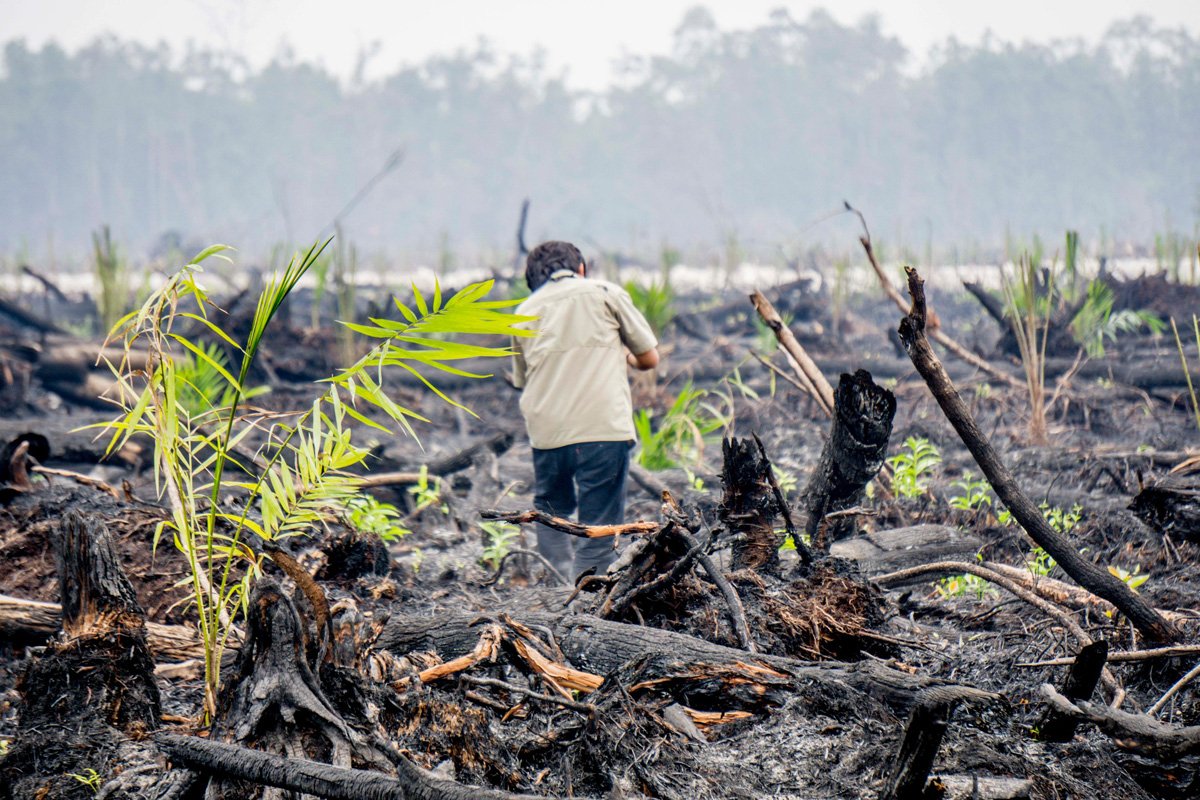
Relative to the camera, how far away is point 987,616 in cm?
291

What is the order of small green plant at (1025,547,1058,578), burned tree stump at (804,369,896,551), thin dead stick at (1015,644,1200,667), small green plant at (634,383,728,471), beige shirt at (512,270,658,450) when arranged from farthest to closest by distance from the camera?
small green plant at (634,383,728,471), beige shirt at (512,270,658,450), small green plant at (1025,547,1058,578), burned tree stump at (804,369,896,551), thin dead stick at (1015,644,1200,667)

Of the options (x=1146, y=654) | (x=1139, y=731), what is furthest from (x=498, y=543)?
(x=1139, y=731)

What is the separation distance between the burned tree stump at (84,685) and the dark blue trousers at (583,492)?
1937 millimetres

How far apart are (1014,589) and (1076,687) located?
25.7 inches

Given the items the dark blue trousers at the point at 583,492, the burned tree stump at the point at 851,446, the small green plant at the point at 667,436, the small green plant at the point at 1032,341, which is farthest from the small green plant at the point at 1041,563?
the small green plant at the point at 667,436

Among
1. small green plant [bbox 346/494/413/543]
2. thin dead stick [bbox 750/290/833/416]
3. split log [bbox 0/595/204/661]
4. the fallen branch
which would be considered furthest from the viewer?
small green plant [bbox 346/494/413/543]

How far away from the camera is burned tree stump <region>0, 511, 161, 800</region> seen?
6.47ft

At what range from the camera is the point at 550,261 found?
3.96 metres

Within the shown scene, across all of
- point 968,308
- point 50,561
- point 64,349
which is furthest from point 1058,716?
point 968,308

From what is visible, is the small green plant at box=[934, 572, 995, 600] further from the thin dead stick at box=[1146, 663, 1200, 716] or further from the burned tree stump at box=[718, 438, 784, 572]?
the thin dead stick at box=[1146, 663, 1200, 716]

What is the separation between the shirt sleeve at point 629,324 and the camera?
3.88m

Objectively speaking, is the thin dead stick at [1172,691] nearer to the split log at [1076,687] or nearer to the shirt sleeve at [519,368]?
the split log at [1076,687]

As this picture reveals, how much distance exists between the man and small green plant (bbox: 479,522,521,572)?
0.29 m

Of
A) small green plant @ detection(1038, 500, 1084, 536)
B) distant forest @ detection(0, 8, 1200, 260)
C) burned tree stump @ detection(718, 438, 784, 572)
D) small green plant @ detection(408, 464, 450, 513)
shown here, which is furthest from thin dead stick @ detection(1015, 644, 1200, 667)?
distant forest @ detection(0, 8, 1200, 260)
